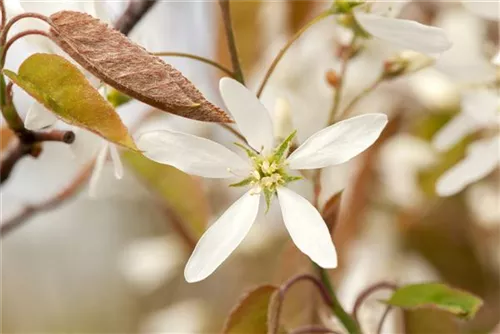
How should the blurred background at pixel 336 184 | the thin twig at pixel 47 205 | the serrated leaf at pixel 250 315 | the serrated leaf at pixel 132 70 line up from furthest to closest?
the blurred background at pixel 336 184, the thin twig at pixel 47 205, the serrated leaf at pixel 250 315, the serrated leaf at pixel 132 70

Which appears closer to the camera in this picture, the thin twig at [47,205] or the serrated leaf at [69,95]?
the serrated leaf at [69,95]

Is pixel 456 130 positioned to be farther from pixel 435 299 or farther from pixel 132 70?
pixel 132 70

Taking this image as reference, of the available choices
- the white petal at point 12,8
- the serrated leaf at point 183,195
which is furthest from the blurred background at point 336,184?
the white petal at point 12,8

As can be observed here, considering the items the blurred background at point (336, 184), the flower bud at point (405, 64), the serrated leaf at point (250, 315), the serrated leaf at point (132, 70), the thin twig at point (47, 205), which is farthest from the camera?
the blurred background at point (336, 184)

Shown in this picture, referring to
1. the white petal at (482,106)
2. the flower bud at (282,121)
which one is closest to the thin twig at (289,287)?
the flower bud at (282,121)

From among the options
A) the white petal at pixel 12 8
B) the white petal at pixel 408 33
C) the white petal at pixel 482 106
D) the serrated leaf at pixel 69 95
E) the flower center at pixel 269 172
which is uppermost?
the white petal at pixel 12 8

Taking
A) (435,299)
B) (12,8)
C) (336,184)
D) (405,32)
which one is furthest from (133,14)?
(336,184)

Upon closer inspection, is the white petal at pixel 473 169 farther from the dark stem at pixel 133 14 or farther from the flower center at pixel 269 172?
the dark stem at pixel 133 14

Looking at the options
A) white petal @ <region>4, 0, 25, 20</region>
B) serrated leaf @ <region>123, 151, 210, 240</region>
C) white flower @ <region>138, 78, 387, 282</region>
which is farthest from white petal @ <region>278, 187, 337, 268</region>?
serrated leaf @ <region>123, 151, 210, 240</region>

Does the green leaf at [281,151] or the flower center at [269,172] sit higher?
the green leaf at [281,151]
